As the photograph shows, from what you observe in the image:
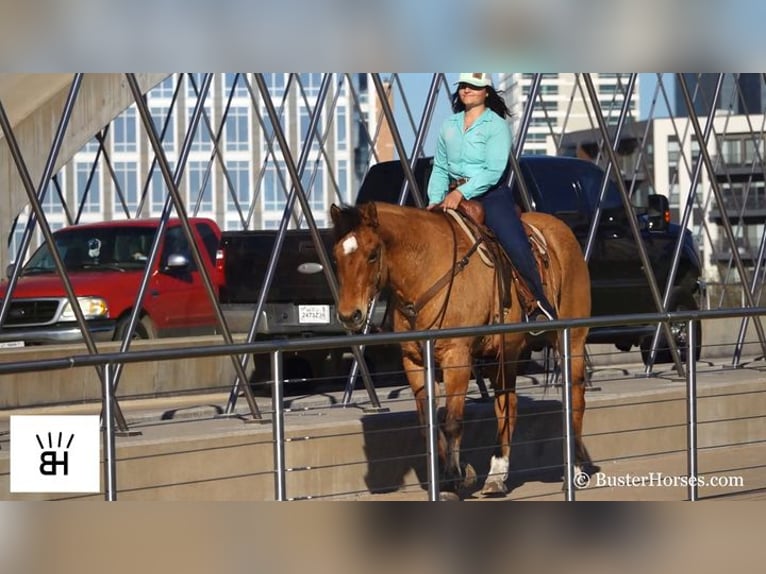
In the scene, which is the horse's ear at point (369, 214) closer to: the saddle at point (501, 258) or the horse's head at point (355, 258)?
the horse's head at point (355, 258)

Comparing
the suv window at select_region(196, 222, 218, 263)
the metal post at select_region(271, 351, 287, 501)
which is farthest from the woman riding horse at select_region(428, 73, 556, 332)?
the suv window at select_region(196, 222, 218, 263)

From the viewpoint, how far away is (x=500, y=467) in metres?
10.3

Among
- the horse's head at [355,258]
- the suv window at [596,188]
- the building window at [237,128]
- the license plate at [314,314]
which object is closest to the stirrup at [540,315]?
the horse's head at [355,258]

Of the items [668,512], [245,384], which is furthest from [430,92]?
[668,512]

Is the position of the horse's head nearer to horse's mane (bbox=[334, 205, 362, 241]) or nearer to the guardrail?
horse's mane (bbox=[334, 205, 362, 241])

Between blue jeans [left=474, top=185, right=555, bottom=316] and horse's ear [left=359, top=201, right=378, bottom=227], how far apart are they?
104 centimetres

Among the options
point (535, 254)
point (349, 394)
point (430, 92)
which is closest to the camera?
point (535, 254)

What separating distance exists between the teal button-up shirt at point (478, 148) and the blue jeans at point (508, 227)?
9 cm

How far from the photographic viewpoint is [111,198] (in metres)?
96.9

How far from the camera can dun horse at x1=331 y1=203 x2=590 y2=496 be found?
31.0ft

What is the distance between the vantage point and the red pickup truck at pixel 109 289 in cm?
1759

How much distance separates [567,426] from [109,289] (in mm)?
8969
